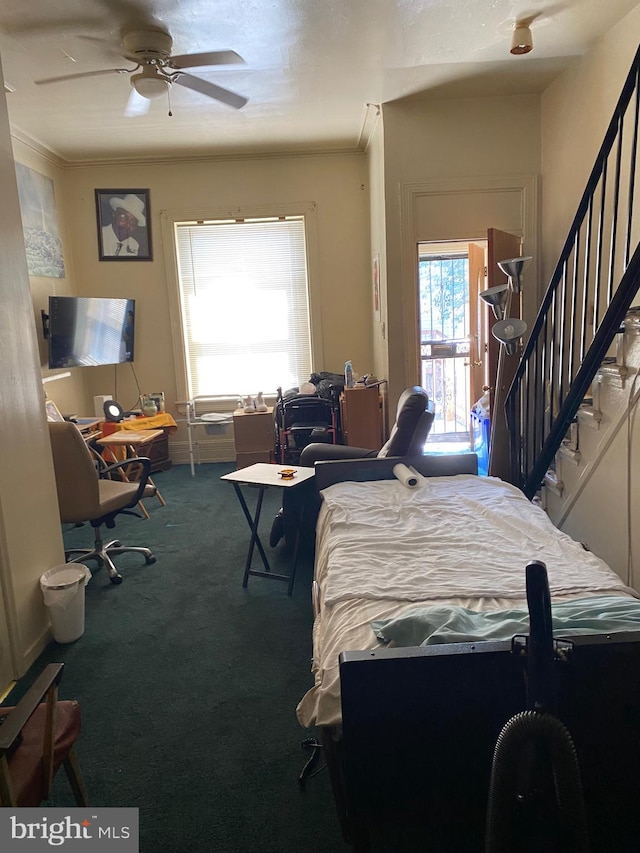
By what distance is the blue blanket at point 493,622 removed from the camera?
141 cm

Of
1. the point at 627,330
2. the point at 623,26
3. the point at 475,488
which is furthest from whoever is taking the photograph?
the point at 623,26

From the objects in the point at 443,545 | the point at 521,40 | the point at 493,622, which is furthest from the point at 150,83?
the point at 493,622

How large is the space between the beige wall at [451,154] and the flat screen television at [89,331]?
8.72 ft

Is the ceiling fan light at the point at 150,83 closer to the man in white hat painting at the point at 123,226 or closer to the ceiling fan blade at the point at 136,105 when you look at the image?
the ceiling fan blade at the point at 136,105

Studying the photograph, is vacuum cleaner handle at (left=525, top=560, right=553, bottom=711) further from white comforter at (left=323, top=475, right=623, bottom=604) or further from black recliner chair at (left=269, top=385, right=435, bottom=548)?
black recliner chair at (left=269, top=385, right=435, bottom=548)

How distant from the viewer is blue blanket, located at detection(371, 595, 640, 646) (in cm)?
141

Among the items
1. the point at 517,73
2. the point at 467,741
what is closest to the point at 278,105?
the point at 517,73

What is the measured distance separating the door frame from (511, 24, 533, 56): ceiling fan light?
3.93 feet

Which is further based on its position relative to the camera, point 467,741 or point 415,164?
point 415,164

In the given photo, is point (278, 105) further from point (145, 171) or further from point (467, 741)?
point (467, 741)

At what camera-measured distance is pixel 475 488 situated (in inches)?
112

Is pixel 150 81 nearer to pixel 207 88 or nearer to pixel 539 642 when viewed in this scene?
pixel 207 88

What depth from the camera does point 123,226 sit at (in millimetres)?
5746

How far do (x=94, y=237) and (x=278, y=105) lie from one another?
2.43 m
